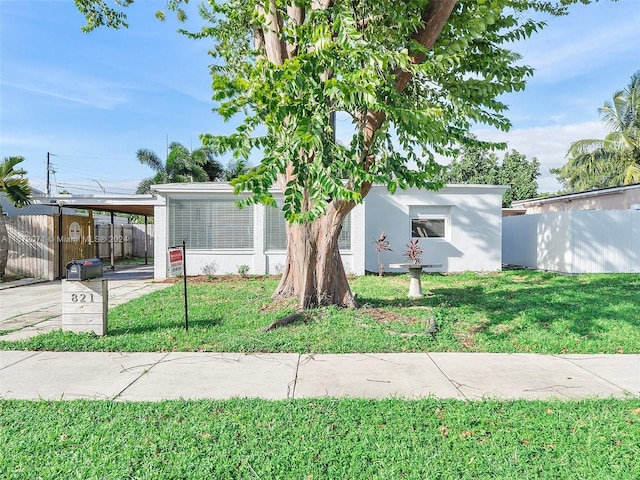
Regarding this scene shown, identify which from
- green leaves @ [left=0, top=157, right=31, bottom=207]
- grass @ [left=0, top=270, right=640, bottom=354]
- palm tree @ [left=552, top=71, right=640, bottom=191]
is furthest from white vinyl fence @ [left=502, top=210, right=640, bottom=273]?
green leaves @ [left=0, top=157, right=31, bottom=207]

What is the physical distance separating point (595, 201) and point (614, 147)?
7.46m

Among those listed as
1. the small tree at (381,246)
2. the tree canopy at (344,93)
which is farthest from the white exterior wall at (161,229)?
the small tree at (381,246)

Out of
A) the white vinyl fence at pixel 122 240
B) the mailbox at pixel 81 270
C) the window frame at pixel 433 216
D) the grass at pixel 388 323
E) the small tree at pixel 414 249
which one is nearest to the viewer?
the grass at pixel 388 323

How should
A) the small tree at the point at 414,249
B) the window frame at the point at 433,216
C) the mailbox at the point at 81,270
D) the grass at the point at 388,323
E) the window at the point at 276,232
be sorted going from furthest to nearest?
1. the window frame at the point at 433,216
2. the window at the point at 276,232
3. the small tree at the point at 414,249
4. the mailbox at the point at 81,270
5. the grass at the point at 388,323

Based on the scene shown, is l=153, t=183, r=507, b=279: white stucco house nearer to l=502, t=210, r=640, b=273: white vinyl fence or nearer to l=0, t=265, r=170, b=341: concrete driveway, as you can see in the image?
l=0, t=265, r=170, b=341: concrete driveway

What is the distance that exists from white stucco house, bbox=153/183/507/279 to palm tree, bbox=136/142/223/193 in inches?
335

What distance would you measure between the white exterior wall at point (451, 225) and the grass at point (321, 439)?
33.4 ft

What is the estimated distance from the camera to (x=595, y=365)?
4539 mm

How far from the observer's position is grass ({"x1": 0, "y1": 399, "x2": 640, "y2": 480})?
2.44 m

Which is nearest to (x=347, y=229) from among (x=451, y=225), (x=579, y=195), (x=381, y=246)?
(x=381, y=246)

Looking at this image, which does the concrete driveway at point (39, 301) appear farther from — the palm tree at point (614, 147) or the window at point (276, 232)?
the palm tree at point (614, 147)

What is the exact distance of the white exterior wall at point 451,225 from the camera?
530 inches

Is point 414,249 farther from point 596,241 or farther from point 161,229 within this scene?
point 161,229

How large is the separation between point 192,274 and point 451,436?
36.6 ft
